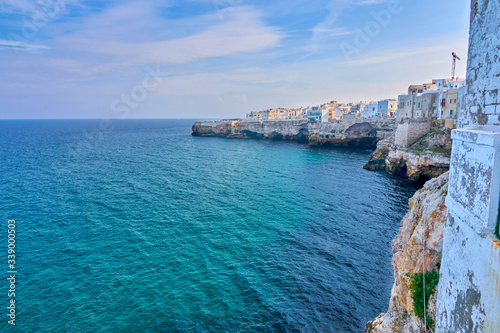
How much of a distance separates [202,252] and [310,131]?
74.7 meters

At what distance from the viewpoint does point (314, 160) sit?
60.2 metres

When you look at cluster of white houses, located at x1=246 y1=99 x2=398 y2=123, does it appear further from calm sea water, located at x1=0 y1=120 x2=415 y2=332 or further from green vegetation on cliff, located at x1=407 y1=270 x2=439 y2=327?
green vegetation on cliff, located at x1=407 y1=270 x2=439 y2=327

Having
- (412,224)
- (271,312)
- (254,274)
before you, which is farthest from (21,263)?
(412,224)

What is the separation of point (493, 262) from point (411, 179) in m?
42.0

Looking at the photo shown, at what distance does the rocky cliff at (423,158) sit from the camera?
37.9m

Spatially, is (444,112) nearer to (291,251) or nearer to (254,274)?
(291,251)

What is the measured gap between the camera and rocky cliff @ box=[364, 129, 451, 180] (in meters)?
37.9

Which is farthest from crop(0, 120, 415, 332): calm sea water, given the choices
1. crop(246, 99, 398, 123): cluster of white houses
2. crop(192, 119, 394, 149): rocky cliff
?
crop(246, 99, 398, 123): cluster of white houses

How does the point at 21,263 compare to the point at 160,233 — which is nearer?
the point at 21,263

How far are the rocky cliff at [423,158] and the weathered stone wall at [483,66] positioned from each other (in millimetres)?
35877

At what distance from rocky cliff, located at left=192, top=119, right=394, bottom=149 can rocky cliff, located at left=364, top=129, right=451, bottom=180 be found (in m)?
24.5

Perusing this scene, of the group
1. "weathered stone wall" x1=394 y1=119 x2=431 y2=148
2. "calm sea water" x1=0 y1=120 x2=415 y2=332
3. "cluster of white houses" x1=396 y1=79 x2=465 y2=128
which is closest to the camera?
"calm sea water" x1=0 y1=120 x2=415 y2=332

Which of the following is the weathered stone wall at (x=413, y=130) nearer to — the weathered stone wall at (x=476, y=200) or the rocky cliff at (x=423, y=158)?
the rocky cliff at (x=423, y=158)

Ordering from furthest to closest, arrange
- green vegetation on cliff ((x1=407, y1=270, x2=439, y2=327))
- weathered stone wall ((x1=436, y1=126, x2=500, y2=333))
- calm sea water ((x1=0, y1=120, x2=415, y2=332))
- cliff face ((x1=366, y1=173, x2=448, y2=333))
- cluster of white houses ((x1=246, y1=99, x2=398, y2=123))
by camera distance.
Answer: cluster of white houses ((x1=246, y1=99, x2=398, y2=123))
calm sea water ((x1=0, y1=120, x2=415, y2=332))
cliff face ((x1=366, y1=173, x2=448, y2=333))
green vegetation on cliff ((x1=407, y1=270, x2=439, y2=327))
weathered stone wall ((x1=436, y1=126, x2=500, y2=333))
